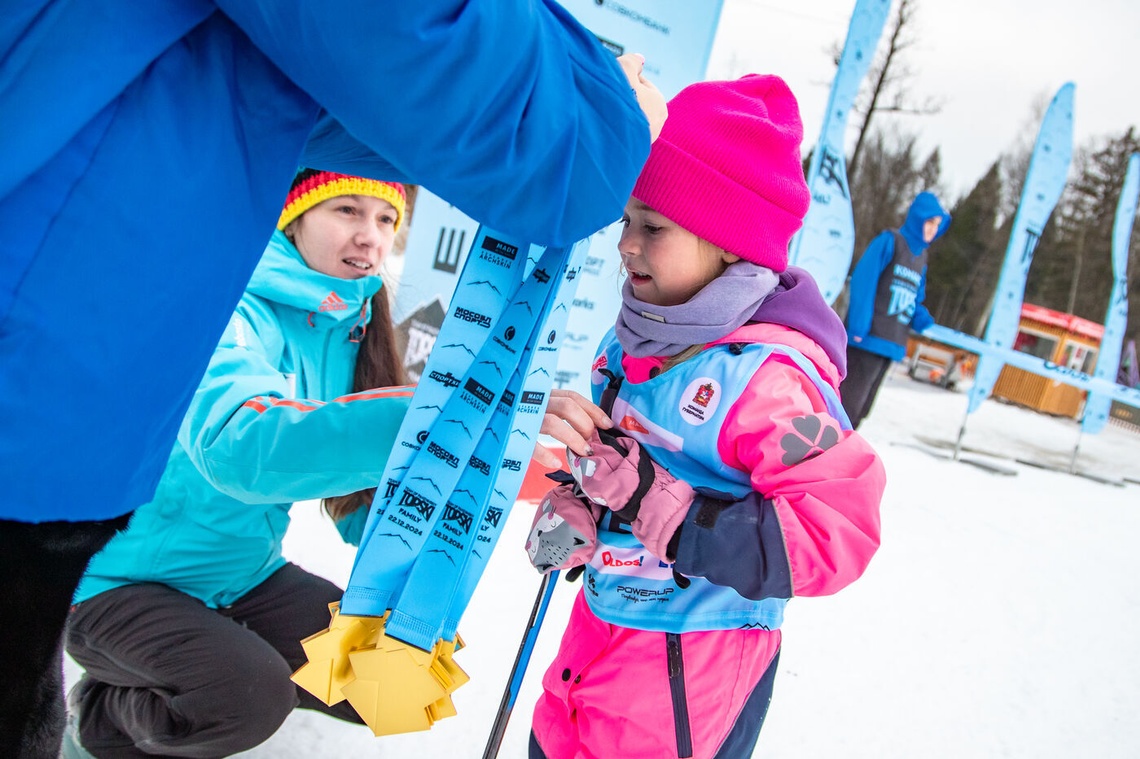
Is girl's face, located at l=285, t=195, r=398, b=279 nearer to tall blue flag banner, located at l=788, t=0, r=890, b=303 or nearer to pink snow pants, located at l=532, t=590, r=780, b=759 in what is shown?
pink snow pants, located at l=532, t=590, r=780, b=759

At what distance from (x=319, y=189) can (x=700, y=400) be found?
43.8 inches

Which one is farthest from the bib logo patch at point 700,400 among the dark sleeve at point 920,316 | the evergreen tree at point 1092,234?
the evergreen tree at point 1092,234

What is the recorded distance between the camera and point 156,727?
165 cm

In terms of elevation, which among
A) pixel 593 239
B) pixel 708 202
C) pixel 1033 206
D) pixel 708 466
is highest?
pixel 1033 206

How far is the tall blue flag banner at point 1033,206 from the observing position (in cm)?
788

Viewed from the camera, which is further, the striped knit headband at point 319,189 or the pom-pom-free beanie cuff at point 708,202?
the striped knit headband at point 319,189

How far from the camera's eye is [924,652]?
132 inches

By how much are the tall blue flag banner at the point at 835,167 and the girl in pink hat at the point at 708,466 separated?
204 inches

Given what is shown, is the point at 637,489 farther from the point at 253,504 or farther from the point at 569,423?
the point at 253,504

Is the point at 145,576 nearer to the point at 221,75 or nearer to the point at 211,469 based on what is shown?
the point at 211,469

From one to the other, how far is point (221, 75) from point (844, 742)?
2.75 metres

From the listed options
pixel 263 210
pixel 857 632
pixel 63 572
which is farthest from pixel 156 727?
pixel 857 632

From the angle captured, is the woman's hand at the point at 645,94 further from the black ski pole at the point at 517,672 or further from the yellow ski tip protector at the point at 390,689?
the black ski pole at the point at 517,672

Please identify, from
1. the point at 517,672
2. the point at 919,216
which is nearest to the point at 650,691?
the point at 517,672
